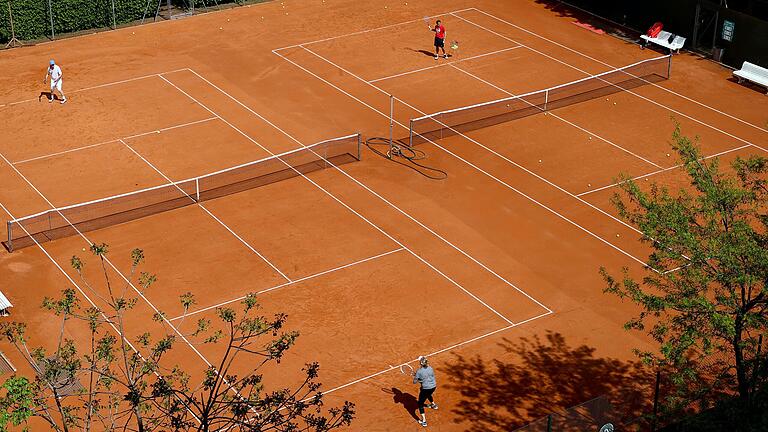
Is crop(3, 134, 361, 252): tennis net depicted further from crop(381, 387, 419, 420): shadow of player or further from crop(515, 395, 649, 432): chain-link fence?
crop(515, 395, 649, 432): chain-link fence

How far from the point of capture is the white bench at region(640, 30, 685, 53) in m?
45.7

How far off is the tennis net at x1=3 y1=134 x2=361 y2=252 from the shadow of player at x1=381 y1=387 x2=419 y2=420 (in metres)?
10.3

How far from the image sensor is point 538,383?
2677 centimetres

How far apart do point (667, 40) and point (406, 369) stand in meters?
23.8

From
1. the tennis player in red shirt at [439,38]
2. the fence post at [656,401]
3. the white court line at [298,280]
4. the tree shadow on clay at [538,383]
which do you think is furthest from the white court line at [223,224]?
the tennis player in red shirt at [439,38]

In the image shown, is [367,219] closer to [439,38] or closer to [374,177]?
[374,177]

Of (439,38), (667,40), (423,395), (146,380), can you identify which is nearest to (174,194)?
(146,380)

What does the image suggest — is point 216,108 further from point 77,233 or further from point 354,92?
point 77,233

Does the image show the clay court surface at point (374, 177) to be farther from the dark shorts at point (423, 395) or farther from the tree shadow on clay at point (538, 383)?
the dark shorts at point (423, 395)

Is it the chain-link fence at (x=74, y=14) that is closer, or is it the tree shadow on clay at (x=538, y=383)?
the tree shadow on clay at (x=538, y=383)

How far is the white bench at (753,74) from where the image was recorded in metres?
42.7

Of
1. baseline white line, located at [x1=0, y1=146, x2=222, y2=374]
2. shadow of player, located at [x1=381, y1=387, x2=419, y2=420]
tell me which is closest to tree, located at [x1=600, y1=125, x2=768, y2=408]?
shadow of player, located at [x1=381, y1=387, x2=419, y2=420]

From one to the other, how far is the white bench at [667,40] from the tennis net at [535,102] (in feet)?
3.78

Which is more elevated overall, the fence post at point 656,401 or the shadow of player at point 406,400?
the fence post at point 656,401
